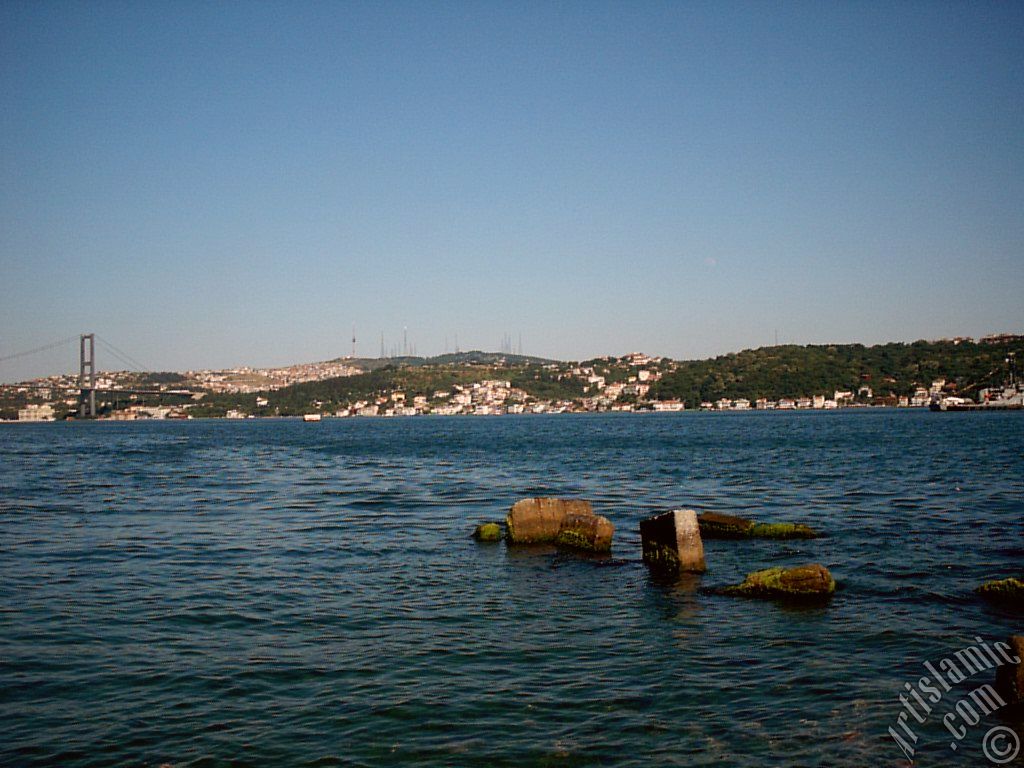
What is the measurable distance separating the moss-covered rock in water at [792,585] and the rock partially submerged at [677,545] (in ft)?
6.34

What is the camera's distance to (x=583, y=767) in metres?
7.32

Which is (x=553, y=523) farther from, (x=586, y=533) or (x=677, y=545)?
(x=677, y=545)

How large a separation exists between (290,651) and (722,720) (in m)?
5.77

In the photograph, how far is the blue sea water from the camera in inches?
312

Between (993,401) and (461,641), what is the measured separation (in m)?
178

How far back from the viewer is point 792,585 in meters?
13.7

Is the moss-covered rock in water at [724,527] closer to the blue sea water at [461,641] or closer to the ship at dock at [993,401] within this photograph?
the blue sea water at [461,641]

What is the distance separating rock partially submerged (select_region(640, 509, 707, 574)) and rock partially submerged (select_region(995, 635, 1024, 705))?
288 inches

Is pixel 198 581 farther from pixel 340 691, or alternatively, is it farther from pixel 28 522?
pixel 28 522

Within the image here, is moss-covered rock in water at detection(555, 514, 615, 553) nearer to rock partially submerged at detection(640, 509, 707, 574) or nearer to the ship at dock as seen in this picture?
rock partially submerged at detection(640, 509, 707, 574)

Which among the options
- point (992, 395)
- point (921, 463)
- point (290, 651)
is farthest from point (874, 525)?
point (992, 395)

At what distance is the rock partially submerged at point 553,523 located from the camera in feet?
62.4

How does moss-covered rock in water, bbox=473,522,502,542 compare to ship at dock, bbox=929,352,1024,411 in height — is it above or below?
below

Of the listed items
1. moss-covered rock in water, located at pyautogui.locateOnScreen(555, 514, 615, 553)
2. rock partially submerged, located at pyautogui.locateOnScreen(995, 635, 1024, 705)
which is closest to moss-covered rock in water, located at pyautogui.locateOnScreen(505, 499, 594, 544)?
moss-covered rock in water, located at pyautogui.locateOnScreen(555, 514, 615, 553)
